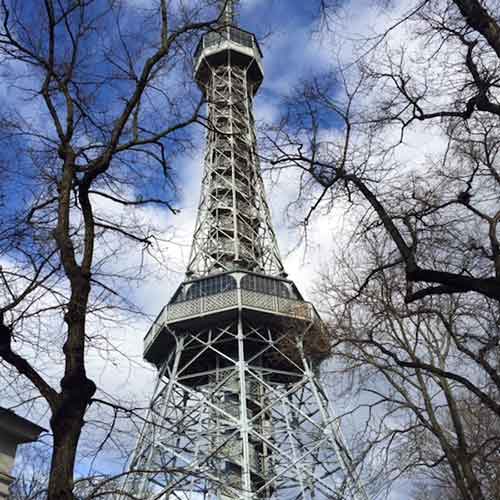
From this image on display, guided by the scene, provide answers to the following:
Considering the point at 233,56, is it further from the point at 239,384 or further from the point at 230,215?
the point at 239,384

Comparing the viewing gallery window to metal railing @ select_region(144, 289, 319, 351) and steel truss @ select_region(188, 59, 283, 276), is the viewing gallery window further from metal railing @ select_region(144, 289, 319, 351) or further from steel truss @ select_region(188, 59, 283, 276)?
steel truss @ select_region(188, 59, 283, 276)

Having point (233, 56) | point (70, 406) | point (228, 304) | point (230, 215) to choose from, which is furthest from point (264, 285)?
point (70, 406)

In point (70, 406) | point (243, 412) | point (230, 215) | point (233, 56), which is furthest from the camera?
point (233, 56)

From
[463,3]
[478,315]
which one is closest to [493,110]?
[463,3]

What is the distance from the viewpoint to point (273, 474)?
27.9 meters

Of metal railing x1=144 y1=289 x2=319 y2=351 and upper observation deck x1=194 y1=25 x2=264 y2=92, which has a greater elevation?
upper observation deck x1=194 y1=25 x2=264 y2=92

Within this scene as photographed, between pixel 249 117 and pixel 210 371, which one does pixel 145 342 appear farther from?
pixel 249 117

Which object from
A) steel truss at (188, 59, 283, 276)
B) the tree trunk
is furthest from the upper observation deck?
the tree trunk

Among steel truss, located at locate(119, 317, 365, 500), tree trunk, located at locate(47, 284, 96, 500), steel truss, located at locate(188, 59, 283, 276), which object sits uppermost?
steel truss, located at locate(188, 59, 283, 276)

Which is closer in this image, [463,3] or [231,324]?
[463,3]

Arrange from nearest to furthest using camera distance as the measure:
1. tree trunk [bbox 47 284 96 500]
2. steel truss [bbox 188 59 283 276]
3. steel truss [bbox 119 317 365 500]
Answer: tree trunk [bbox 47 284 96 500]
steel truss [bbox 119 317 365 500]
steel truss [bbox 188 59 283 276]

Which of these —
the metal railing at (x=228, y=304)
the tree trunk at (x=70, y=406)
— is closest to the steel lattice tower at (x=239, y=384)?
the metal railing at (x=228, y=304)

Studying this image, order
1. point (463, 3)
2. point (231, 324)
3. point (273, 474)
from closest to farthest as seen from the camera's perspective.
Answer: point (463, 3) < point (273, 474) < point (231, 324)

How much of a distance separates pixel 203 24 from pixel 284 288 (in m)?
26.1
